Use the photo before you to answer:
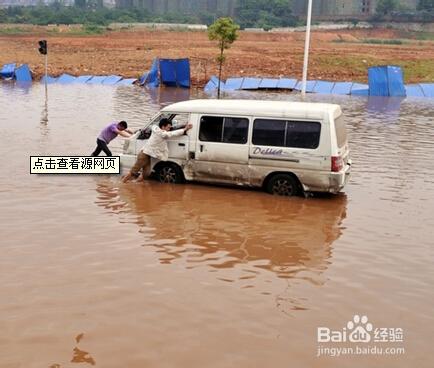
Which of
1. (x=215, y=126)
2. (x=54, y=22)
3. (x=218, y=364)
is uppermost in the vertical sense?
(x=54, y=22)

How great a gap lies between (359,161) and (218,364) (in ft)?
34.0

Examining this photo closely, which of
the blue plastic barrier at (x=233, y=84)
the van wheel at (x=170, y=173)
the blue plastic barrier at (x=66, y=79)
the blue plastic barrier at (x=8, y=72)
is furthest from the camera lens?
the blue plastic barrier at (x=8, y=72)

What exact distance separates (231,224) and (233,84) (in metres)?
25.4

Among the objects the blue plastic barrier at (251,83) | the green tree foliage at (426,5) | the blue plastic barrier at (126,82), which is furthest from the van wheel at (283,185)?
the green tree foliage at (426,5)

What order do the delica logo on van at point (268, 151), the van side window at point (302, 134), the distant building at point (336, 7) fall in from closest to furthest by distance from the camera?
the van side window at point (302, 134) < the delica logo on van at point (268, 151) < the distant building at point (336, 7)

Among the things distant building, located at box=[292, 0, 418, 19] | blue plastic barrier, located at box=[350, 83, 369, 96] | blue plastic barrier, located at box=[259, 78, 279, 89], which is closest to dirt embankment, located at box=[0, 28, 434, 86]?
blue plastic barrier, located at box=[259, 78, 279, 89]

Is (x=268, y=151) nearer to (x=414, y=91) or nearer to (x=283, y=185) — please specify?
(x=283, y=185)

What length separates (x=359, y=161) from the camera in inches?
573

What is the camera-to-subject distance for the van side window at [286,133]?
1048cm

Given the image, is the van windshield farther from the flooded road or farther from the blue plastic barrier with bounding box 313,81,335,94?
the blue plastic barrier with bounding box 313,81,335,94

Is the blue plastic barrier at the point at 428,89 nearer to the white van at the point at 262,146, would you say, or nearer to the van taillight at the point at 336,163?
the white van at the point at 262,146

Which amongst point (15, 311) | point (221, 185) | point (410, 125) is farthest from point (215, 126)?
point (410, 125)

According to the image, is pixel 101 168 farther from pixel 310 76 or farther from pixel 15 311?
pixel 310 76

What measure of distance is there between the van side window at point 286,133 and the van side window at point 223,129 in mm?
243
